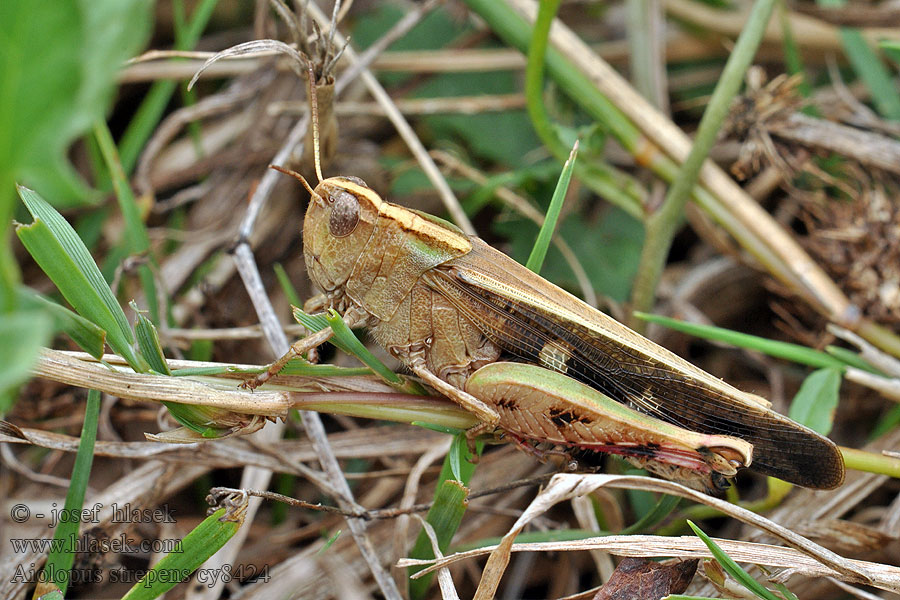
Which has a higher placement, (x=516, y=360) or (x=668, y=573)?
(x=516, y=360)

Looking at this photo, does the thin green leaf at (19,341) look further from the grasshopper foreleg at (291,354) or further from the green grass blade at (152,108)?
Result: the green grass blade at (152,108)

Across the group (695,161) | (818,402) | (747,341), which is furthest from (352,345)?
(695,161)

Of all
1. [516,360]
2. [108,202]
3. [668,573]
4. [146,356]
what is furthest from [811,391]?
[108,202]

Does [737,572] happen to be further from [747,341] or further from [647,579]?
[747,341]

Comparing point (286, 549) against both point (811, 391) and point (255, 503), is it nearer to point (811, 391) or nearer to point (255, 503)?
point (255, 503)

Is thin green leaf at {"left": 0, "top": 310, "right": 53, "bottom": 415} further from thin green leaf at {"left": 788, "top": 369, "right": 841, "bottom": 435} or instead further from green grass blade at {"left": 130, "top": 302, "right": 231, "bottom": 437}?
thin green leaf at {"left": 788, "top": 369, "right": 841, "bottom": 435}

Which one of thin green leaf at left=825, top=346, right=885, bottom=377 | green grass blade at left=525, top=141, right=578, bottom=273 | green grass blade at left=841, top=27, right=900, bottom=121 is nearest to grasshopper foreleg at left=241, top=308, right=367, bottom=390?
green grass blade at left=525, top=141, right=578, bottom=273
